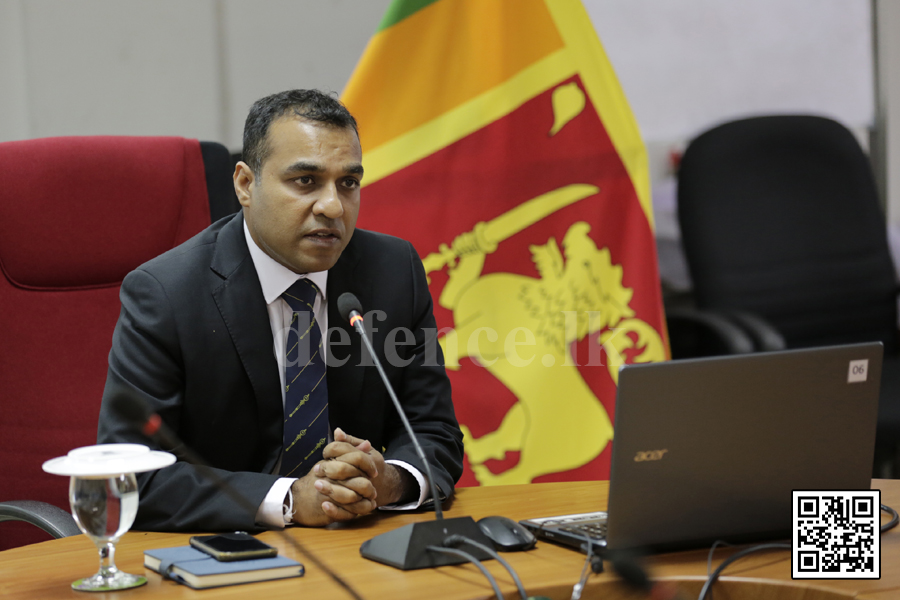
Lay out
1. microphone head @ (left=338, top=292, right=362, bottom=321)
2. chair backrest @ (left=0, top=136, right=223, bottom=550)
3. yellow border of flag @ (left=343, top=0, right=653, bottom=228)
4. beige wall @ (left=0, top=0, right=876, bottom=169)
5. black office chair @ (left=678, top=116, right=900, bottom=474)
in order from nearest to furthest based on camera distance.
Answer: microphone head @ (left=338, top=292, right=362, bottom=321) < chair backrest @ (left=0, top=136, right=223, bottom=550) < beige wall @ (left=0, top=0, right=876, bottom=169) < yellow border of flag @ (left=343, top=0, right=653, bottom=228) < black office chair @ (left=678, top=116, right=900, bottom=474)

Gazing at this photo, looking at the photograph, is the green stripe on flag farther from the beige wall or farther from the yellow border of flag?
the beige wall

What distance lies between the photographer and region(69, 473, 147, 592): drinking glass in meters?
0.98

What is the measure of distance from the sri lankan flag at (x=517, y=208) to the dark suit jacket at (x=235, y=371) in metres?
0.72

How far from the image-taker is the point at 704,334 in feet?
8.30

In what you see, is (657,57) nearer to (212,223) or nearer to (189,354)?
(212,223)

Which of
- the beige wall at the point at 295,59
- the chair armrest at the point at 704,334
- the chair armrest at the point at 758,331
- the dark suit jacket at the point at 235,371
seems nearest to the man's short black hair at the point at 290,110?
the dark suit jacket at the point at 235,371

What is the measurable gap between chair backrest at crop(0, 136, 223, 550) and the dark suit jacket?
0.62 ft

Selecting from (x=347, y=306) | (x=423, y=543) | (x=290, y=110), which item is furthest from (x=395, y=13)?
(x=423, y=543)

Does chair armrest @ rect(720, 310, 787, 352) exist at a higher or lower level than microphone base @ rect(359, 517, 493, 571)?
higher

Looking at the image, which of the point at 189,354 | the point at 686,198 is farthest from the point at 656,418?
the point at 686,198

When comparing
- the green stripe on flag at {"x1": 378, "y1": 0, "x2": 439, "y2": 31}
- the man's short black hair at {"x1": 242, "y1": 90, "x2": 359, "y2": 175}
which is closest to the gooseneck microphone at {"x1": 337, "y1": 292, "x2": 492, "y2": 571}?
the man's short black hair at {"x1": 242, "y1": 90, "x2": 359, "y2": 175}

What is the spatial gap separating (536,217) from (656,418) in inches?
58.4

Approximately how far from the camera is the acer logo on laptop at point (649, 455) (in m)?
1.00

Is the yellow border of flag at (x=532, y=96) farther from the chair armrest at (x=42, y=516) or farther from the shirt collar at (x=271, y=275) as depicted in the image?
the chair armrest at (x=42, y=516)
